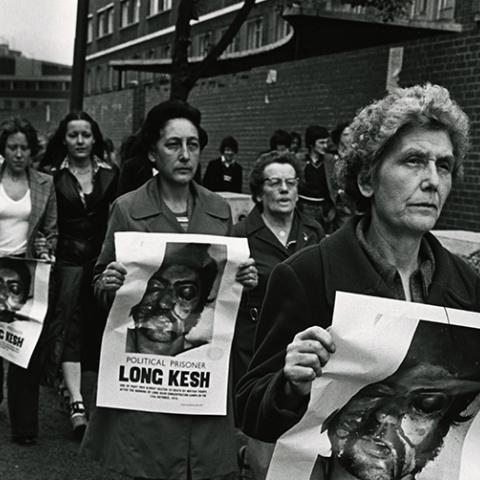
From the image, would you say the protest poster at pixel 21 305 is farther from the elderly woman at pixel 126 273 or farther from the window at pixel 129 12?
the window at pixel 129 12

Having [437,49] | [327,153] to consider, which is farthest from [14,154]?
[437,49]

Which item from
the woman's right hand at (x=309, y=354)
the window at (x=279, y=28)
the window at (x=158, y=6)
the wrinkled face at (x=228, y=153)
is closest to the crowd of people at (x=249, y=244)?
the woman's right hand at (x=309, y=354)

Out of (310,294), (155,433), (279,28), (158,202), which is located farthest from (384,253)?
(279,28)

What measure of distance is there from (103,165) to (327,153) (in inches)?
135

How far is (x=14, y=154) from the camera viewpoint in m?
7.10

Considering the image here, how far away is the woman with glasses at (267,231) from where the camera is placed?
5.90 metres

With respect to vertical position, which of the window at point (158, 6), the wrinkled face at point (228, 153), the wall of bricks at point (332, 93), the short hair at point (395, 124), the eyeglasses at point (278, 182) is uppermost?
the window at point (158, 6)

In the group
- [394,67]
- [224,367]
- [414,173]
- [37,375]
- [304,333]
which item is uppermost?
[394,67]

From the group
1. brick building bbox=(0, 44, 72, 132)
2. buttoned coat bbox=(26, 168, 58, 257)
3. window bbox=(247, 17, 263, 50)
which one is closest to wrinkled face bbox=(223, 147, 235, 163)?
buttoned coat bbox=(26, 168, 58, 257)

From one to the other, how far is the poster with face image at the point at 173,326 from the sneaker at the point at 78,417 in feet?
7.82

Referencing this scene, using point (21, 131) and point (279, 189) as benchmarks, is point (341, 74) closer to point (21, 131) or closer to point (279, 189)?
point (21, 131)

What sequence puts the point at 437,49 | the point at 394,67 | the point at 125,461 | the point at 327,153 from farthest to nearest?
the point at 394,67
the point at 437,49
the point at 327,153
the point at 125,461

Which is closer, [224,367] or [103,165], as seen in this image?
[224,367]

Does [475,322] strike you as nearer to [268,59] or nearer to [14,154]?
[14,154]
